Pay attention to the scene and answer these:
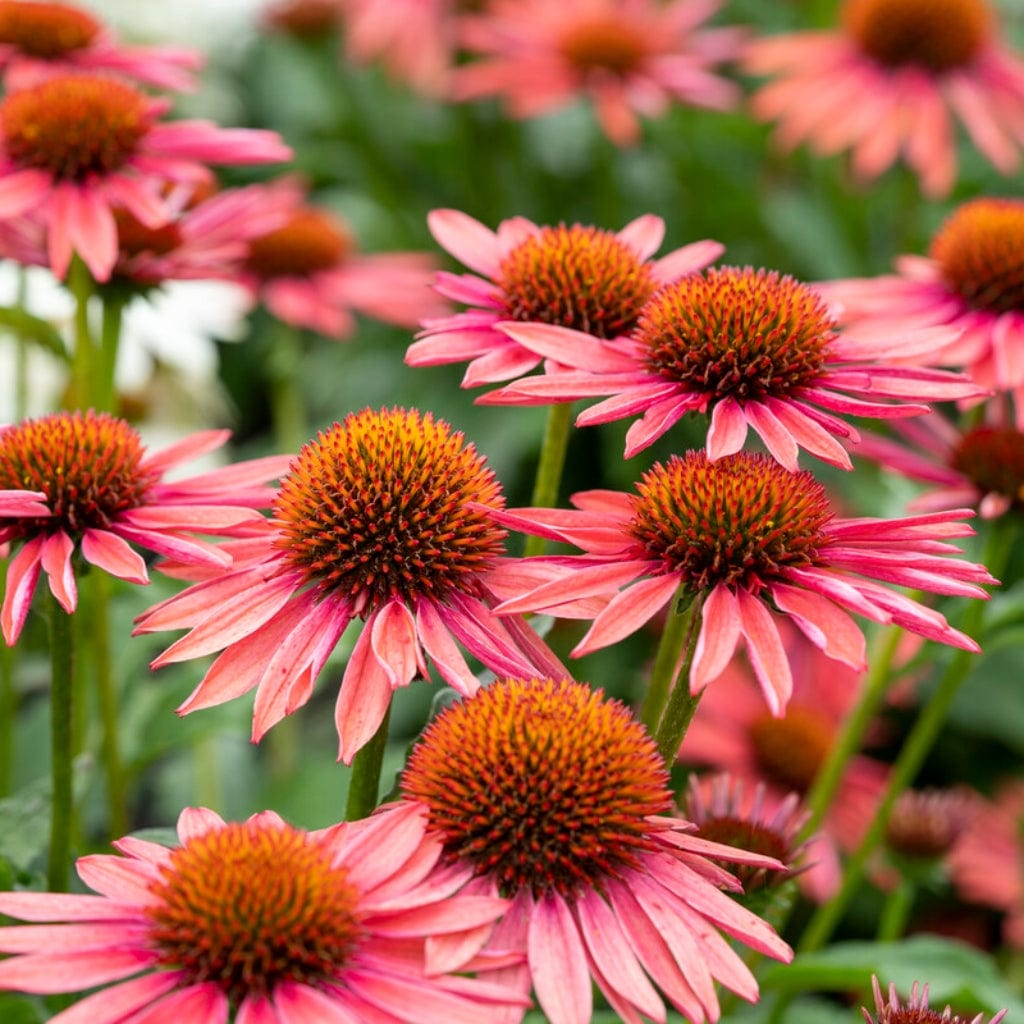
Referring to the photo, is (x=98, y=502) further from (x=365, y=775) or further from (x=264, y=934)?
(x=264, y=934)

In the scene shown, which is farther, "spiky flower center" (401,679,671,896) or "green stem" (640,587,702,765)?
"green stem" (640,587,702,765)

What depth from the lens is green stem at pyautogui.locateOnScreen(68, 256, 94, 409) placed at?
1288mm

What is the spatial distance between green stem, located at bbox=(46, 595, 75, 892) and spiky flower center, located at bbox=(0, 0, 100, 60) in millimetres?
817

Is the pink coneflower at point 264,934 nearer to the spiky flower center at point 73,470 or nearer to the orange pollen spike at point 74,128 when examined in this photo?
the spiky flower center at point 73,470

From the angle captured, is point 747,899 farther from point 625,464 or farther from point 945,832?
point 625,464

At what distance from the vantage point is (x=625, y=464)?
7.42ft

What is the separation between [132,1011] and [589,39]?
2.14 m

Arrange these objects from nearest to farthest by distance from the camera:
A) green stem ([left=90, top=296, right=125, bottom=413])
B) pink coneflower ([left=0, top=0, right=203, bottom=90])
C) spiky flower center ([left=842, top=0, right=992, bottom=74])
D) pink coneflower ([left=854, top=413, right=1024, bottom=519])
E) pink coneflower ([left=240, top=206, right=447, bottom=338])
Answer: pink coneflower ([left=854, top=413, right=1024, bottom=519]) < green stem ([left=90, top=296, right=125, bottom=413]) < pink coneflower ([left=0, top=0, right=203, bottom=90]) < pink coneflower ([left=240, top=206, right=447, bottom=338]) < spiky flower center ([left=842, top=0, right=992, bottom=74])

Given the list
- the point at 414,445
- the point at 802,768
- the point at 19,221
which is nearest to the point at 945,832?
the point at 802,768

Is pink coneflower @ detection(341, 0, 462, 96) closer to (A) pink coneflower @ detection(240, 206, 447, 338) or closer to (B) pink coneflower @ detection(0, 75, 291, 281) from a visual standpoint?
(A) pink coneflower @ detection(240, 206, 447, 338)

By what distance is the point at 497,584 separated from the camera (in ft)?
3.09

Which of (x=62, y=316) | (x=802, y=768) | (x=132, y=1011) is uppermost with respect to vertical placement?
(x=62, y=316)

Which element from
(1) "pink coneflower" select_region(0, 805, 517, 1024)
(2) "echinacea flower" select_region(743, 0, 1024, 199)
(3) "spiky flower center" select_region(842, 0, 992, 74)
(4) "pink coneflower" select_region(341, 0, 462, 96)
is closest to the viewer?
(1) "pink coneflower" select_region(0, 805, 517, 1024)

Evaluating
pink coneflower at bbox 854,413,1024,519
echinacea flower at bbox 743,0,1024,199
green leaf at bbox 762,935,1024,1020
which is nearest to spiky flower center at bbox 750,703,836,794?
green leaf at bbox 762,935,1024,1020
